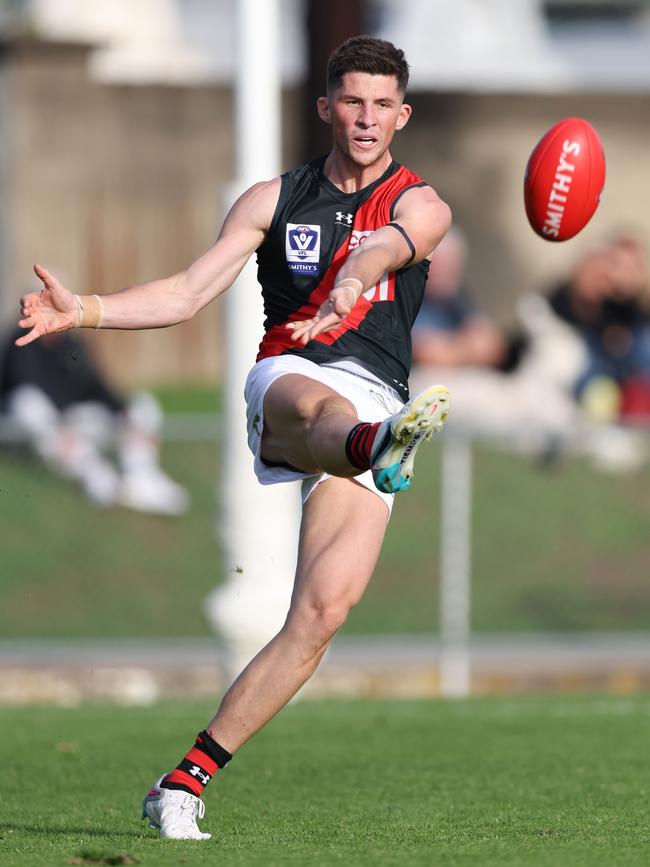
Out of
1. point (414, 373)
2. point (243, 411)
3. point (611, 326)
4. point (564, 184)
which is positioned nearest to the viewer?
point (564, 184)

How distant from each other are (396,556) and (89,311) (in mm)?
8231

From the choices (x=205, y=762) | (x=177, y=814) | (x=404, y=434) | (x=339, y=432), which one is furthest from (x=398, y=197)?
(x=177, y=814)

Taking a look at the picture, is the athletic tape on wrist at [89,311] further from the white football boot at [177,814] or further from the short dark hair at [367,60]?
the white football boot at [177,814]

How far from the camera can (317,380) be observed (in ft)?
19.8

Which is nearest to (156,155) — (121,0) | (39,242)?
(39,242)

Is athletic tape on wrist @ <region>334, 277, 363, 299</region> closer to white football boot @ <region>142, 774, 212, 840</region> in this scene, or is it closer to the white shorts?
the white shorts

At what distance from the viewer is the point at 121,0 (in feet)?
66.7

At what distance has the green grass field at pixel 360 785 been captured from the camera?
5.63 metres

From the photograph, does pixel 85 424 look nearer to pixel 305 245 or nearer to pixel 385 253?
pixel 305 245

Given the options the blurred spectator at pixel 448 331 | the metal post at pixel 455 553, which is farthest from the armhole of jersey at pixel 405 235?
the blurred spectator at pixel 448 331

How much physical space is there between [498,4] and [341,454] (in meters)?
15.8

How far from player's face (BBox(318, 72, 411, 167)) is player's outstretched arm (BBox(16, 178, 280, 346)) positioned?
303mm

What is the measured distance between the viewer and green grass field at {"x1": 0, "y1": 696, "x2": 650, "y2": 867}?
5.63m

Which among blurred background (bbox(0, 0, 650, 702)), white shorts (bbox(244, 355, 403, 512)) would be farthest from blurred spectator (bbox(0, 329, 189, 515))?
white shorts (bbox(244, 355, 403, 512))
